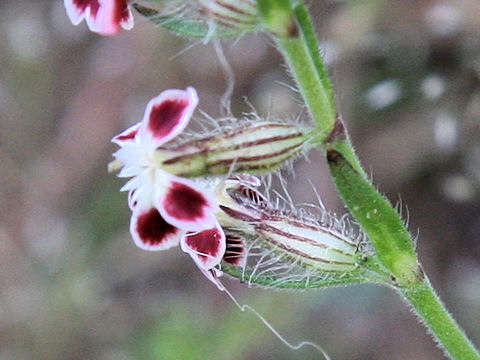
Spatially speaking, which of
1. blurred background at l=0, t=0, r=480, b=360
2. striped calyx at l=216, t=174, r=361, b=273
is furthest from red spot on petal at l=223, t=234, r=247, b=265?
blurred background at l=0, t=0, r=480, b=360

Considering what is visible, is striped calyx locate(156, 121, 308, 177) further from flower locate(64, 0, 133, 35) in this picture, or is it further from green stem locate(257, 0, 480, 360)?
flower locate(64, 0, 133, 35)

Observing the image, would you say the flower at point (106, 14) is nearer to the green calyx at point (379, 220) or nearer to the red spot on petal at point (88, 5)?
the red spot on petal at point (88, 5)

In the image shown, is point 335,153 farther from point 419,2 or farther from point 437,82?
point 419,2

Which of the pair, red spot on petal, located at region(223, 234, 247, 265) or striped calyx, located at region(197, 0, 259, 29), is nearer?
striped calyx, located at region(197, 0, 259, 29)

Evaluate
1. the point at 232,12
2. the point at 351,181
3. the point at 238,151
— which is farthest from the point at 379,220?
the point at 232,12

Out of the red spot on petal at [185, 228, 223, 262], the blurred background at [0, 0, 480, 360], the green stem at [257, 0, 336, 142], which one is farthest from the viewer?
the blurred background at [0, 0, 480, 360]

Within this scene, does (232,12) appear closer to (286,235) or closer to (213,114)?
(286,235)

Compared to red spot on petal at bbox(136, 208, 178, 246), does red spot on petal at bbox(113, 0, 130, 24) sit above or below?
above

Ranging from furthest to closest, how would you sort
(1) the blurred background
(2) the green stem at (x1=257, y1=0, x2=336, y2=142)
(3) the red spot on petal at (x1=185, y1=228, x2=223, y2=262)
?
1. (1) the blurred background
2. (3) the red spot on petal at (x1=185, y1=228, x2=223, y2=262)
3. (2) the green stem at (x1=257, y1=0, x2=336, y2=142)
